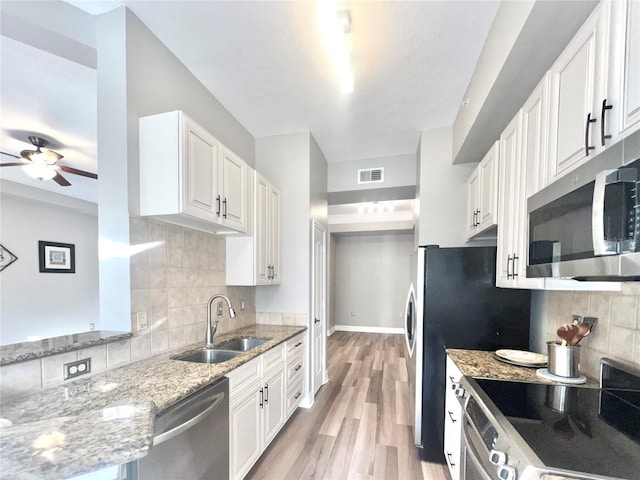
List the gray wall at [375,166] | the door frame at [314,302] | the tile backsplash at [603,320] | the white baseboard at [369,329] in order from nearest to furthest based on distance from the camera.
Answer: the tile backsplash at [603,320], the door frame at [314,302], the gray wall at [375,166], the white baseboard at [369,329]

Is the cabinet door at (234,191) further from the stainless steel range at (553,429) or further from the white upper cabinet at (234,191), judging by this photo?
the stainless steel range at (553,429)

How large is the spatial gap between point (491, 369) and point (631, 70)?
4.83 feet

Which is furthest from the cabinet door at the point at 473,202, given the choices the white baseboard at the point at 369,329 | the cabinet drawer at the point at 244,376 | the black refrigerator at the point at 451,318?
the white baseboard at the point at 369,329

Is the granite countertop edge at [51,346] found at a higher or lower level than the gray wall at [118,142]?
lower

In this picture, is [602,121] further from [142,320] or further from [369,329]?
[369,329]

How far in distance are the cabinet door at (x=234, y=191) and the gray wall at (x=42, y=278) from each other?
3841 mm

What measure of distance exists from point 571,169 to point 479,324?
1389 mm

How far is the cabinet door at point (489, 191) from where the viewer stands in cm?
190

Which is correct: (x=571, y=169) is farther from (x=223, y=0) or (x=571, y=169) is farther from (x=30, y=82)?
(x=30, y=82)

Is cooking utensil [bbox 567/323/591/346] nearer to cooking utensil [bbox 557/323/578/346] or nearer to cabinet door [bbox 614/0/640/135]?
cooking utensil [bbox 557/323/578/346]

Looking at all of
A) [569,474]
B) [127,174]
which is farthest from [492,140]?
[127,174]

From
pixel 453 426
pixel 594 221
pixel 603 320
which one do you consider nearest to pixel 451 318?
pixel 453 426

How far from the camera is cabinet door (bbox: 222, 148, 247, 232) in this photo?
209 centimetres

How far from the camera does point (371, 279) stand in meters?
6.59
